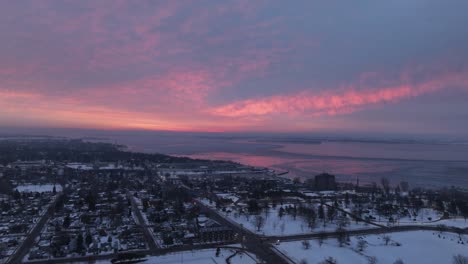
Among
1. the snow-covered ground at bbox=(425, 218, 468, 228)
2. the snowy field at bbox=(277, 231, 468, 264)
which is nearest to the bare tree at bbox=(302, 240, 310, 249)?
the snowy field at bbox=(277, 231, 468, 264)

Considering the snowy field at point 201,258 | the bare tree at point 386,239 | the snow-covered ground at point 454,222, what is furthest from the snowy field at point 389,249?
the snow-covered ground at point 454,222

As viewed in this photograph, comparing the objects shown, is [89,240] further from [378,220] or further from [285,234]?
[378,220]

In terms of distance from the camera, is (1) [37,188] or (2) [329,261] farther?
(1) [37,188]

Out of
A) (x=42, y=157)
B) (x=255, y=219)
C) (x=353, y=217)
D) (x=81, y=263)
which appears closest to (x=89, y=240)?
(x=81, y=263)

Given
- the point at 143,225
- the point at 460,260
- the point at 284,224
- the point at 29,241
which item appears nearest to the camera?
the point at 460,260

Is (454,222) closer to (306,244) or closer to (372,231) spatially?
(372,231)

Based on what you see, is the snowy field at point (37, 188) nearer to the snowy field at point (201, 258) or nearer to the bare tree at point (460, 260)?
the snowy field at point (201, 258)

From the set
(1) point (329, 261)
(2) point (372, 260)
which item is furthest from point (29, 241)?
(2) point (372, 260)
